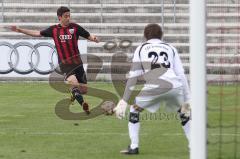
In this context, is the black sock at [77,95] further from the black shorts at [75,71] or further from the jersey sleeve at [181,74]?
Answer: the jersey sleeve at [181,74]

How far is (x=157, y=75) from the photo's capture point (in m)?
11.2

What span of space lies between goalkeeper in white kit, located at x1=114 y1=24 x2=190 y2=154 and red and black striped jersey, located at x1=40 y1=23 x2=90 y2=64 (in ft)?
15.2

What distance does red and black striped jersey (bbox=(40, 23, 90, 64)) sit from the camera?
15.7 meters

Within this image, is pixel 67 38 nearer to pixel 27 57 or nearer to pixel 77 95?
pixel 77 95

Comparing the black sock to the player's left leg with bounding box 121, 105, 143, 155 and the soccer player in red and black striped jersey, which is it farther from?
the player's left leg with bounding box 121, 105, 143, 155

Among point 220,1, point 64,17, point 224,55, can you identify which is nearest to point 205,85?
point 64,17

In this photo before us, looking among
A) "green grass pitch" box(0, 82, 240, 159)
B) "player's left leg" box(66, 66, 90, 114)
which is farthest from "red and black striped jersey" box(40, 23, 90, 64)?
"green grass pitch" box(0, 82, 240, 159)

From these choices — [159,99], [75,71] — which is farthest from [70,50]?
[159,99]

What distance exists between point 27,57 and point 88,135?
11160mm

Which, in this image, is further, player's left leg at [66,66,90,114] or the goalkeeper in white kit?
player's left leg at [66,66,90,114]

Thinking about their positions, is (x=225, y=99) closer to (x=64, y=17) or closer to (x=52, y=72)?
(x=64, y=17)

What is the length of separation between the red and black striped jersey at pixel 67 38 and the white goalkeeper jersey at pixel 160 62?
4.69m

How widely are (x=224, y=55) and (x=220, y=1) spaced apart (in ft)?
10.8

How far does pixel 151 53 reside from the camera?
1098cm
